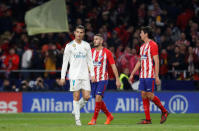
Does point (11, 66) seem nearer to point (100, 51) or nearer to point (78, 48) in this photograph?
point (100, 51)

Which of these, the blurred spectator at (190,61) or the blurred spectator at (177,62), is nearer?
the blurred spectator at (177,62)

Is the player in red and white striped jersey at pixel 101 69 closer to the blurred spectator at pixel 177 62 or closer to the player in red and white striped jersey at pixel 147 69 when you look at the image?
the player in red and white striped jersey at pixel 147 69

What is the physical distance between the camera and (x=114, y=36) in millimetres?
21844

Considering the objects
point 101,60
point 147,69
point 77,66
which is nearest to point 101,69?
point 101,60

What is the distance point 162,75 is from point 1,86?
6029 mm

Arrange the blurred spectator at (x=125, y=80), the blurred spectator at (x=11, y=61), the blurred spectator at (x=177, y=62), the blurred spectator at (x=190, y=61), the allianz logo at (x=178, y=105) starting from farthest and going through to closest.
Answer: the blurred spectator at (x=11, y=61) → the blurred spectator at (x=190, y=61) → the blurred spectator at (x=177, y=62) → the blurred spectator at (x=125, y=80) → the allianz logo at (x=178, y=105)

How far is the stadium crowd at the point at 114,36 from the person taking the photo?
66.2 feet

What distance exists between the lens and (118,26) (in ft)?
76.6

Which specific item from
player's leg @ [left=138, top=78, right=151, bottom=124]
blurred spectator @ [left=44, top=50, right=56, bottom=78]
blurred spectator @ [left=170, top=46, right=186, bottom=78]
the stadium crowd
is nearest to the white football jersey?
player's leg @ [left=138, top=78, right=151, bottom=124]

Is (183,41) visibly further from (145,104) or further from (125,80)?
(145,104)

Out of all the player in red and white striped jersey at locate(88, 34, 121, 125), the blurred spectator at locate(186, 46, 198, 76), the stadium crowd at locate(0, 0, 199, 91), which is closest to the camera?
the player in red and white striped jersey at locate(88, 34, 121, 125)

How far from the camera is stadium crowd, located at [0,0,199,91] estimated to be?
2017cm

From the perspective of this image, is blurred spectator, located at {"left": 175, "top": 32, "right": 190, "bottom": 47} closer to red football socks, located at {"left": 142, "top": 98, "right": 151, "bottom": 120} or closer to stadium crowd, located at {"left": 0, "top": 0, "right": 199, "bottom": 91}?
stadium crowd, located at {"left": 0, "top": 0, "right": 199, "bottom": 91}

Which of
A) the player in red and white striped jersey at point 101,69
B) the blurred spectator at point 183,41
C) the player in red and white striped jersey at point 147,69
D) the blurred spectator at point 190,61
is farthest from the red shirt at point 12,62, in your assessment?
the player in red and white striped jersey at point 147,69
